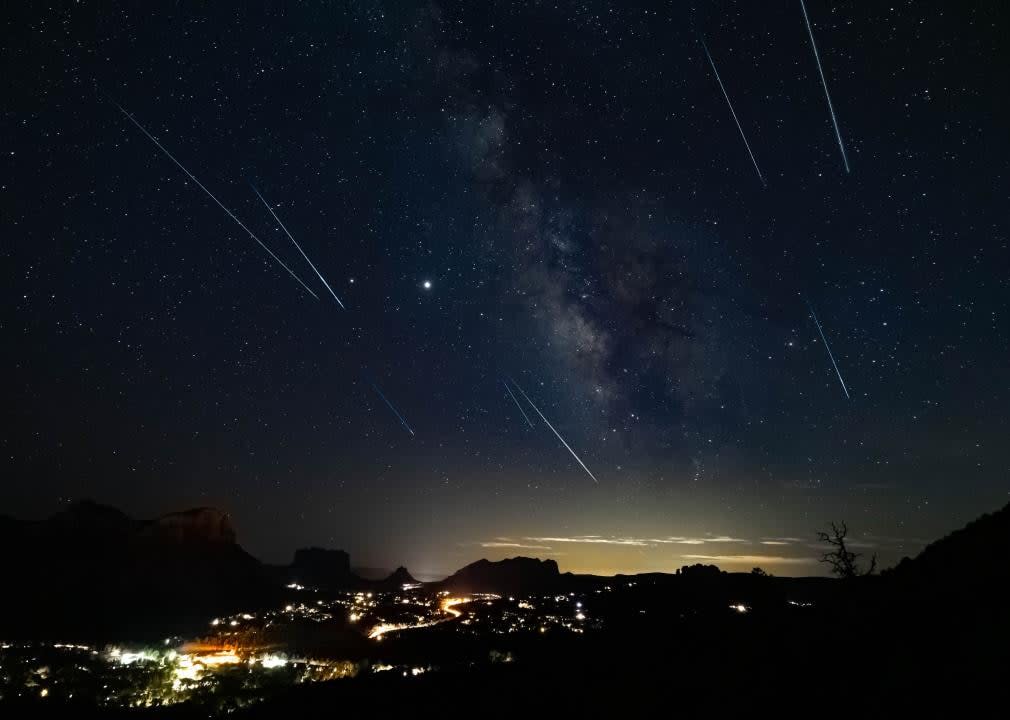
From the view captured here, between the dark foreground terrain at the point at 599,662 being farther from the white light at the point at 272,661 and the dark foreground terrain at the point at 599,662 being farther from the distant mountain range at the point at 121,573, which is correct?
the distant mountain range at the point at 121,573

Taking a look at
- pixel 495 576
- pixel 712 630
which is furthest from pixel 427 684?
pixel 495 576

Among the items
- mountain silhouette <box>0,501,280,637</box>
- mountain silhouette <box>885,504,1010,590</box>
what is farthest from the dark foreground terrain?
mountain silhouette <box>0,501,280,637</box>

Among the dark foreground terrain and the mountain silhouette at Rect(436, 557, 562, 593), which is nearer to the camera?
the dark foreground terrain

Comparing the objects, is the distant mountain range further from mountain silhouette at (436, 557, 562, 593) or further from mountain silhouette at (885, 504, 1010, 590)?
mountain silhouette at (885, 504, 1010, 590)

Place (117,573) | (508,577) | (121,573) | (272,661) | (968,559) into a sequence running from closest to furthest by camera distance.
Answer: (968,559), (272,661), (117,573), (121,573), (508,577)

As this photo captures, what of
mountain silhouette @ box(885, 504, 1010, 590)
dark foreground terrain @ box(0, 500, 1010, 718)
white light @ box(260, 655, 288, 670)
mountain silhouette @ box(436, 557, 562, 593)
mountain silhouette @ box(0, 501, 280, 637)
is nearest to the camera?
dark foreground terrain @ box(0, 500, 1010, 718)

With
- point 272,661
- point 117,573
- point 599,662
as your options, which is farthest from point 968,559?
point 117,573

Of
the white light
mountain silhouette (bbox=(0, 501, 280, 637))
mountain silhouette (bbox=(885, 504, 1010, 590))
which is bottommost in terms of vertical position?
the white light

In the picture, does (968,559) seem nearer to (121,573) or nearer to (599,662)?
(599,662)

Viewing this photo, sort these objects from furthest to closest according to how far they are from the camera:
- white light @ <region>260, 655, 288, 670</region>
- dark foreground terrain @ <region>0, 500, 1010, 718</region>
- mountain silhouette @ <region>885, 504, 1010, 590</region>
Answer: white light @ <region>260, 655, 288, 670</region> < mountain silhouette @ <region>885, 504, 1010, 590</region> < dark foreground terrain @ <region>0, 500, 1010, 718</region>

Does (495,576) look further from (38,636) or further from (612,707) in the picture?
(612,707)

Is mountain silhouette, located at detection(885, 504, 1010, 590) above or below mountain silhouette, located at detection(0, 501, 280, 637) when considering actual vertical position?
above

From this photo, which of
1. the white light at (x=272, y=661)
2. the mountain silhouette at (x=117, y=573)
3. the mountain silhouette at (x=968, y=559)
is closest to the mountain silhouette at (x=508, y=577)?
the mountain silhouette at (x=117, y=573)
